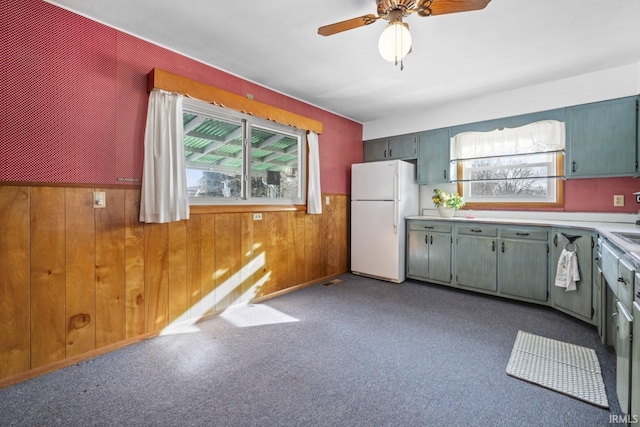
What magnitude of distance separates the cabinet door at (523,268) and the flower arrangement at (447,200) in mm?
781

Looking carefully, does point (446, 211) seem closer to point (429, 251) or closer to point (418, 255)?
point (429, 251)

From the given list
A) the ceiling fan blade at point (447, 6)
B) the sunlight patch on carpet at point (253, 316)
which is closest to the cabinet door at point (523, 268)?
the sunlight patch on carpet at point (253, 316)

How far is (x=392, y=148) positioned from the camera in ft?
14.8

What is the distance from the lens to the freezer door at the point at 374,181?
13.0 feet

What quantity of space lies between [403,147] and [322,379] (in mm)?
3474

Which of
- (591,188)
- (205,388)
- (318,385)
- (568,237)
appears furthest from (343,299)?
(591,188)

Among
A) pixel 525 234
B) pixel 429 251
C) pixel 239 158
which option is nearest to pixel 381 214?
pixel 429 251

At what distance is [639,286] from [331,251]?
3291 millimetres

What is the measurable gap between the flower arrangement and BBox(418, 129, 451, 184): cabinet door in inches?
7.5

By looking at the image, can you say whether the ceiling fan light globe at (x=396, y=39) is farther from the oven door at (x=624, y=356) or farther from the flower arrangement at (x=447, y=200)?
the flower arrangement at (x=447, y=200)

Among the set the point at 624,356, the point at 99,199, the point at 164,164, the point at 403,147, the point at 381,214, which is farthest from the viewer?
the point at 403,147

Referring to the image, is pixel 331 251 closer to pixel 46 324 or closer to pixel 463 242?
pixel 463 242

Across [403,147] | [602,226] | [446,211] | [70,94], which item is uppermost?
[403,147]

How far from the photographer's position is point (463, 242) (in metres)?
3.57
